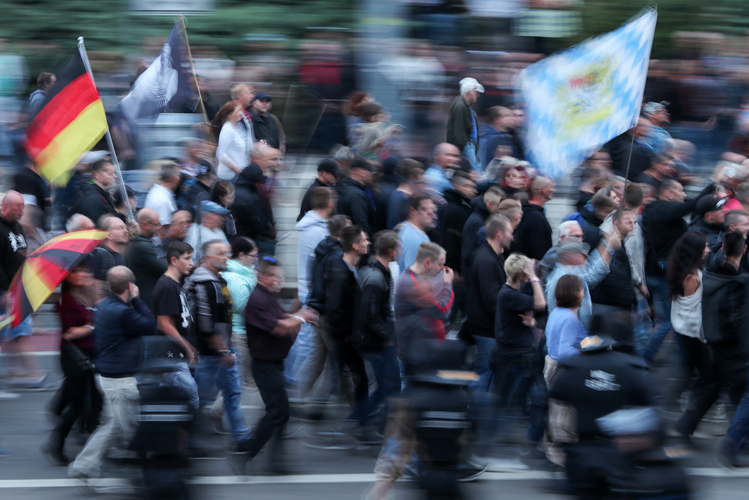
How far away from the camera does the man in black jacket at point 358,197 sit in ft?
33.8

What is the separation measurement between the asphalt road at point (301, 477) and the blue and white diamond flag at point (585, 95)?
8.41 ft

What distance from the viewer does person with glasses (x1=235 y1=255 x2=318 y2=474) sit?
25.5 feet

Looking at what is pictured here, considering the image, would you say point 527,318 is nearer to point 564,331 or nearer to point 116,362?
point 564,331

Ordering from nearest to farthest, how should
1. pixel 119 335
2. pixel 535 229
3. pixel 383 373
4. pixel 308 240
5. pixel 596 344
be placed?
pixel 596 344 → pixel 119 335 → pixel 383 373 → pixel 308 240 → pixel 535 229

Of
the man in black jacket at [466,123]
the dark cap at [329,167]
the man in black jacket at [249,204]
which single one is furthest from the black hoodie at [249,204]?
the man in black jacket at [466,123]

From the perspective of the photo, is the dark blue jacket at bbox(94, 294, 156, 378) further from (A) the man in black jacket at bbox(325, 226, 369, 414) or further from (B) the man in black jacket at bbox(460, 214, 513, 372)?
(B) the man in black jacket at bbox(460, 214, 513, 372)

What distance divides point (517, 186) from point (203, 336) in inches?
153

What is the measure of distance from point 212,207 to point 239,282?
69.3 inches

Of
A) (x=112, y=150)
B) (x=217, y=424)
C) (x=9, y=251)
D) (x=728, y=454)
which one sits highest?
(x=112, y=150)

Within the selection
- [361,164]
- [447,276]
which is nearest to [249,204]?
[361,164]

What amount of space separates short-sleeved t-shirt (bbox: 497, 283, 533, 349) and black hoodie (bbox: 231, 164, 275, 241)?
12.0ft

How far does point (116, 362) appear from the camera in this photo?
7.61 meters

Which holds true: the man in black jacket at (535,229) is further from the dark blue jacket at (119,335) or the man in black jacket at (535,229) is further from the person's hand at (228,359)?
the dark blue jacket at (119,335)

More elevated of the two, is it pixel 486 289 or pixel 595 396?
pixel 595 396
